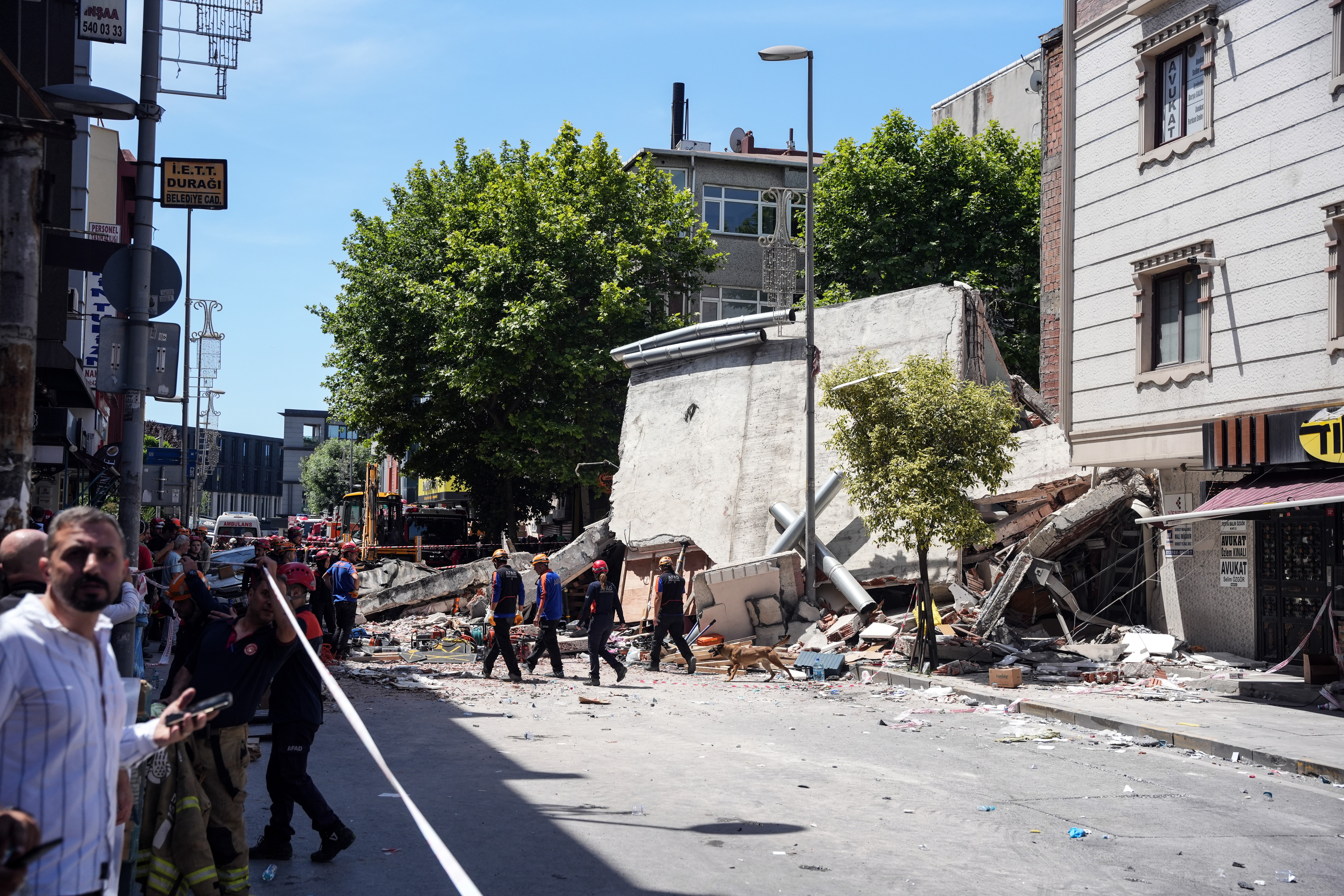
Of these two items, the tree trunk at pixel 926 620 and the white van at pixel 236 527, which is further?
the white van at pixel 236 527

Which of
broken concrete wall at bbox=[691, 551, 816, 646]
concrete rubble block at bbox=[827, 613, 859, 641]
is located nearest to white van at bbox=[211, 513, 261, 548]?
broken concrete wall at bbox=[691, 551, 816, 646]

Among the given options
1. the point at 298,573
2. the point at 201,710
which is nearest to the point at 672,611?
the point at 298,573

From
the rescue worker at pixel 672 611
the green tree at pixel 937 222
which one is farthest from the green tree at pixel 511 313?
the rescue worker at pixel 672 611

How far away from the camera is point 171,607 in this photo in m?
14.4

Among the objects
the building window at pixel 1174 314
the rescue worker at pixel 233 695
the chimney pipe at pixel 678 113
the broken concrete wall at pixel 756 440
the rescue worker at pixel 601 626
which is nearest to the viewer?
the rescue worker at pixel 233 695

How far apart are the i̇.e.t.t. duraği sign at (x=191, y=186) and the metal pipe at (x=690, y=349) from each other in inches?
631

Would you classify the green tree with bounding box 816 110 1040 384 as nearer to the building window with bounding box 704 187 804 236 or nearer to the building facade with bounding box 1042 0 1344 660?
the building window with bounding box 704 187 804 236

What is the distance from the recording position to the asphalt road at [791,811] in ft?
20.0

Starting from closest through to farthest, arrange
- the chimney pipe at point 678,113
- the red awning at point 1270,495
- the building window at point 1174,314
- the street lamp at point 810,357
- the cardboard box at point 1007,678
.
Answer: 1. the red awning at point 1270,495
2. the cardboard box at point 1007,678
3. the building window at point 1174,314
4. the street lamp at point 810,357
5. the chimney pipe at point 678,113

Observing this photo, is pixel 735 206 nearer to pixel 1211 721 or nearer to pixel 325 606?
pixel 325 606

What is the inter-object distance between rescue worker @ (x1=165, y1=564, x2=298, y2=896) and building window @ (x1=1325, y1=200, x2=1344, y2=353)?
12.8 metres

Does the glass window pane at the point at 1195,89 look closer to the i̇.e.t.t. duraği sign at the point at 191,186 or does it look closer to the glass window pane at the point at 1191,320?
the glass window pane at the point at 1191,320

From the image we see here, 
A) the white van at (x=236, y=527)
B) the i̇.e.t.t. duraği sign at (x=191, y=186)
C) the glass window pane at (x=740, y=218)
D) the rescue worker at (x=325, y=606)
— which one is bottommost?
the white van at (x=236, y=527)

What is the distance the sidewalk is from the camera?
998 cm
